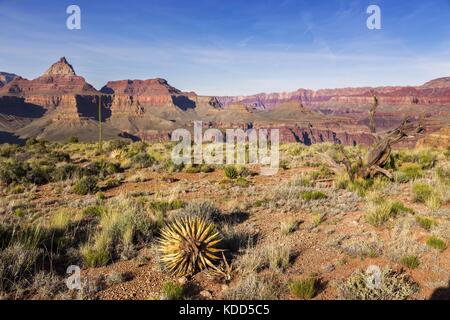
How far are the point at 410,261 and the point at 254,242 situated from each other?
3009 millimetres

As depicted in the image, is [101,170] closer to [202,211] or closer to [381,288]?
[202,211]

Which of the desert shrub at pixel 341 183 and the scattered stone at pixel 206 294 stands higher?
the desert shrub at pixel 341 183

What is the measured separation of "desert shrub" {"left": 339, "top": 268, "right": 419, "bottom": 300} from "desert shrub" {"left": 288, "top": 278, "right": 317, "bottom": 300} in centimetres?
47

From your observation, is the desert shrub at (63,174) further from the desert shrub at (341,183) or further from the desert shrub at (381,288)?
the desert shrub at (381,288)

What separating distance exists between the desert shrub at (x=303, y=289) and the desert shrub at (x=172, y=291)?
1712 millimetres

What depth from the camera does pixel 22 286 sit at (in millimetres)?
5156

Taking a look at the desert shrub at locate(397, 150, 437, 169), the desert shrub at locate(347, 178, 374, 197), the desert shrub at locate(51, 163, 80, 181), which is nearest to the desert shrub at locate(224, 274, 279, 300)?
the desert shrub at locate(347, 178, 374, 197)

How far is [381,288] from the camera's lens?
4.92 m

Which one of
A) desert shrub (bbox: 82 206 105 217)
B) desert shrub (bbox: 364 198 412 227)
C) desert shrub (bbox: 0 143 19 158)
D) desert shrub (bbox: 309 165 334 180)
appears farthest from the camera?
desert shrub (bbox: 0 143 19 158)

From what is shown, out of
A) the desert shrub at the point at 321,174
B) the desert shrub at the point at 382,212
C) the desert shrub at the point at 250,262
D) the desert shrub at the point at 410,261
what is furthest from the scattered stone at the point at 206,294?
the desert shrub at the point at 321,174

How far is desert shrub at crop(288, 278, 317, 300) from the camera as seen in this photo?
489 centimetres

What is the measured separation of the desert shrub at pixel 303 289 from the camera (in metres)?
4.89

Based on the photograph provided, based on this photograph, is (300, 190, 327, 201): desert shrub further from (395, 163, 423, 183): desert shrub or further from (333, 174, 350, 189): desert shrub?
(395, 163, 423, 183): desert shrub
